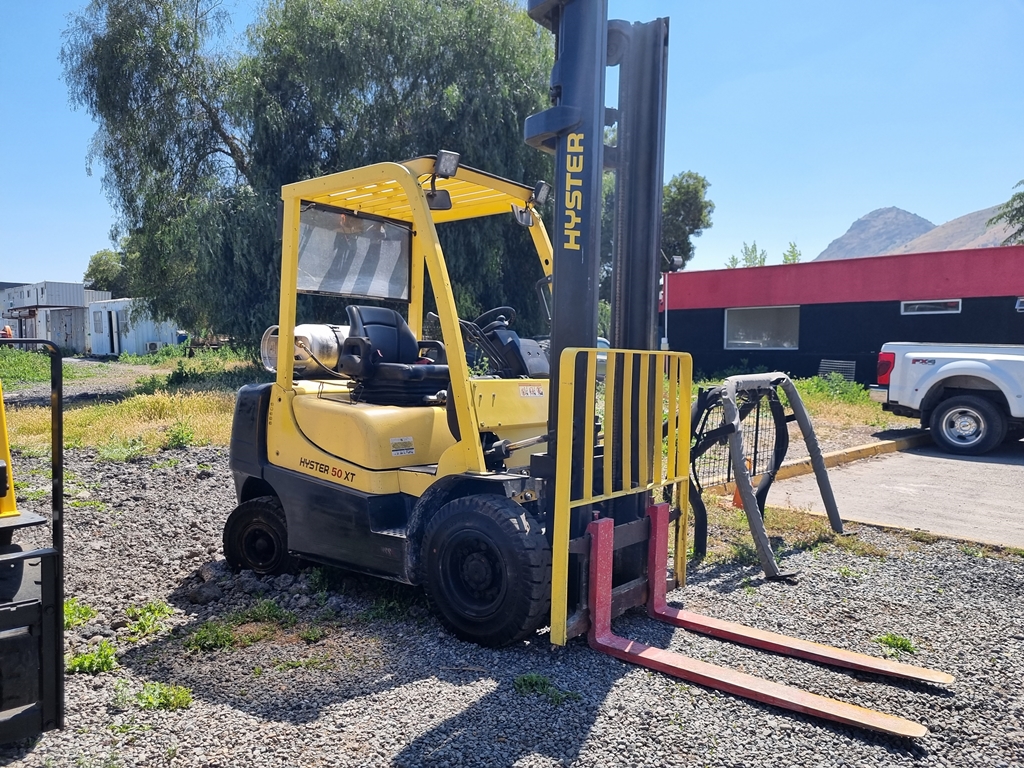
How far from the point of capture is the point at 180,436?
432 inches

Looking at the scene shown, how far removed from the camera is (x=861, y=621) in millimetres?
4648

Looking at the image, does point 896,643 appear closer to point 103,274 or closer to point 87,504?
point 87,504

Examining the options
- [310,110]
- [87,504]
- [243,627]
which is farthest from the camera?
[310,110]

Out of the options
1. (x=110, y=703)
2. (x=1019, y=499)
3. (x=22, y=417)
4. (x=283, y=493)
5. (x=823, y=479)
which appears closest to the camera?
(x=110, y=703)

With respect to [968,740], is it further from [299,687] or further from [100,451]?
[100,451]

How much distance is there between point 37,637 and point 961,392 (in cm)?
1240

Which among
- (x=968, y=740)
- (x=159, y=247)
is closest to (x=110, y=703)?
(x=968, y=740)

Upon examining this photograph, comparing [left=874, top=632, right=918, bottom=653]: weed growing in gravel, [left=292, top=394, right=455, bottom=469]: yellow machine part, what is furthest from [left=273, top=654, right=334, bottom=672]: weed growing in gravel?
[left=874, top=632, right=918, bottom=653]: weed growing in gravel

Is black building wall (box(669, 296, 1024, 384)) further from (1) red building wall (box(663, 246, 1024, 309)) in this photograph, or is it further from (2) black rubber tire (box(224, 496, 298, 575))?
(2) black rubber tire (box(224, 496, 298, 575))

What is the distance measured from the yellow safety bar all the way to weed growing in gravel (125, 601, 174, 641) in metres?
2.33

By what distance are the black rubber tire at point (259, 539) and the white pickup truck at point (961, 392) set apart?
403 inches

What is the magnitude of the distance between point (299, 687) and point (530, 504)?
1.55 metres

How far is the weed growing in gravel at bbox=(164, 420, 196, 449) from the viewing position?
1085cm

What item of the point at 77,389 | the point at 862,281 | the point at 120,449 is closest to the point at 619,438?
the point at 120,449
